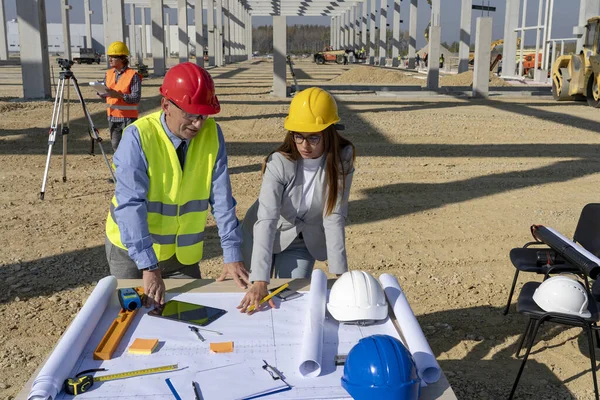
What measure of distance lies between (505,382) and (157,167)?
92.9 inches

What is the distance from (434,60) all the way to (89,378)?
21.2 meters

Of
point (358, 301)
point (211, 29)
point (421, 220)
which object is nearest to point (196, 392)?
point (358, 301)

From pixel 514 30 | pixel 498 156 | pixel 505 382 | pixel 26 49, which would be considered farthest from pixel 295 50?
pixel 505 382

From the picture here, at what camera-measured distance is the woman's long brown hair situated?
305 cm

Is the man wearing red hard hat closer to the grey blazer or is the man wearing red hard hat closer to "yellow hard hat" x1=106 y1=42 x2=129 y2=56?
the grey blazer

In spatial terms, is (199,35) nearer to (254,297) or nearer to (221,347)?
(254,297)

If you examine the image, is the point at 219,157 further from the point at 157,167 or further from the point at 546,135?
the point at 546,135

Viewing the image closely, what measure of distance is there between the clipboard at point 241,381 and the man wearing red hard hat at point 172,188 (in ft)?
2.08

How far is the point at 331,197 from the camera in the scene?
308 cm

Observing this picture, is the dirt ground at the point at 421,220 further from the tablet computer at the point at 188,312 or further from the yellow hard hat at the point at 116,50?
the yellow hard hat at the point at 116,50

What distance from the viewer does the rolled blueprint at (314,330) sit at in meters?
2.01

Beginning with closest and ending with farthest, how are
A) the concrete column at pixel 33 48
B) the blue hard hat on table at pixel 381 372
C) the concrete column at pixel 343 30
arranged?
the blue hard hat on table at pixel 381 372
the concrete column at pixel 33 48
the concrete column at pixel 343 30

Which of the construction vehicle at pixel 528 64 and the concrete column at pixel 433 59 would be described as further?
the construction vehicle at pixel 528 64

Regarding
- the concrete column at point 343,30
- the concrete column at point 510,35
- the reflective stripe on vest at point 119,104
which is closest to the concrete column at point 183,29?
the concrete column at point 510,35
